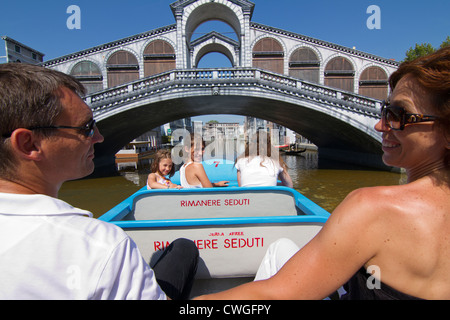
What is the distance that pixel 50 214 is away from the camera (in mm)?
716

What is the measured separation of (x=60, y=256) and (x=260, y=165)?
10.2 feet

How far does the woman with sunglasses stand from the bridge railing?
10.8 m

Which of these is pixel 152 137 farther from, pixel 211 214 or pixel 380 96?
pixel 211 214

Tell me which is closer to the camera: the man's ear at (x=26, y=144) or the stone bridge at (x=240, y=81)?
the man's ear at (x=26, y=144)

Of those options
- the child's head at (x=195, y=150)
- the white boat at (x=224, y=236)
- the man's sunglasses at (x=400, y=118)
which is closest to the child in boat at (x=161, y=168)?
the child's head at (x=195, y=150)

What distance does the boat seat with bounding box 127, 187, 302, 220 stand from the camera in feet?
10.6

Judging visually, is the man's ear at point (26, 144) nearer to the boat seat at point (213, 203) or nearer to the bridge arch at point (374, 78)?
the boat seat at point (213, 203)

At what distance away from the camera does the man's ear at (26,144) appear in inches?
31.9

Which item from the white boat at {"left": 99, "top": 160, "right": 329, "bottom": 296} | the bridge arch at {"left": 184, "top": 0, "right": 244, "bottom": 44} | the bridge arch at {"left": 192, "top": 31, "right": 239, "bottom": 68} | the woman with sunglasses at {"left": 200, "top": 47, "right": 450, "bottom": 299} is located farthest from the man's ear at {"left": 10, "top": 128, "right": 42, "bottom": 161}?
the bridge arch at {"left": 192, "top": 31, "right": 239, "bottom": 68}

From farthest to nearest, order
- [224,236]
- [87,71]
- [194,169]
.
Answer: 1. [87,71]
2. [194,169]
3. [224,236]

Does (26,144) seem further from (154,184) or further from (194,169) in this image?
(154,184)

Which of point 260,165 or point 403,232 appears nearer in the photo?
point 403,232

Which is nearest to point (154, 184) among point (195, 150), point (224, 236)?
point (195, 150)

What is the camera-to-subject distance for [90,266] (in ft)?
2.18
